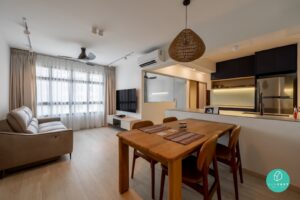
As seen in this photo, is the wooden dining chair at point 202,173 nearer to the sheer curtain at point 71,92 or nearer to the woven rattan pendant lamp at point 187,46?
the woven rattan pendant lamp at point 187,46

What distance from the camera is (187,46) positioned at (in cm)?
158

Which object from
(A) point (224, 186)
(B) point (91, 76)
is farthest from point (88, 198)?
(B) point (91, 76)

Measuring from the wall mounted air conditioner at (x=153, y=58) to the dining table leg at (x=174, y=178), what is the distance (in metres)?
2.63

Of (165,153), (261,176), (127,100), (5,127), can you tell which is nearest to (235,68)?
(261,176)

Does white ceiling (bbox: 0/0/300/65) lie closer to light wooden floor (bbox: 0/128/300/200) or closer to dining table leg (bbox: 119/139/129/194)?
dining table leg (bbox: 119/139/129/194)

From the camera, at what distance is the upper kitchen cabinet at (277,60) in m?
3.11

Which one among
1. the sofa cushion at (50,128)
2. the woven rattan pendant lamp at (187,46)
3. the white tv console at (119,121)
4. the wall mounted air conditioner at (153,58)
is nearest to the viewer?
the woven rattan pendant lamp at (187,46)

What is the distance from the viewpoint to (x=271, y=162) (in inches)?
75.9

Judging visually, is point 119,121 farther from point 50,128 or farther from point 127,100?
point 50,128

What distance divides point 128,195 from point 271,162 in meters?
2.09

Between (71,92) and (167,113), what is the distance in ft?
11.5

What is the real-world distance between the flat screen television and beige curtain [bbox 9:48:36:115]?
264 cm

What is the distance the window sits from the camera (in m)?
4.22

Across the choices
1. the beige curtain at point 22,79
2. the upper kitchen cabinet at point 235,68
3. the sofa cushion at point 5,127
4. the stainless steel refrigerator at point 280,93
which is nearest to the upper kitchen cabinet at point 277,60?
the stainless steel refrigerator at point 280,93
